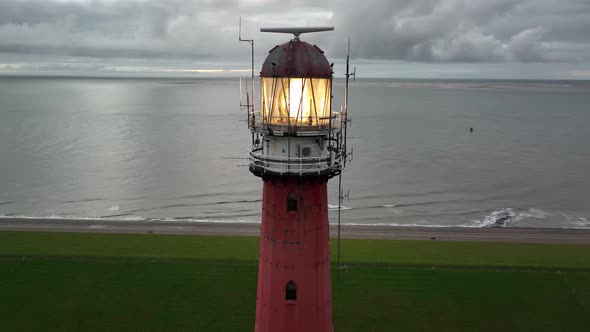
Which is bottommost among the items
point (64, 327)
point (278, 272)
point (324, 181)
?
point (64, 327)

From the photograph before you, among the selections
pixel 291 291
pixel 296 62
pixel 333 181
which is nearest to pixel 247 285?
pixel 291 291

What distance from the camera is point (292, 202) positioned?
1087 centimetres

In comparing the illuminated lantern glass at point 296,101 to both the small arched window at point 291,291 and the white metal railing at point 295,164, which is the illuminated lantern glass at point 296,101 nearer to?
the white metal railing at point 295,164

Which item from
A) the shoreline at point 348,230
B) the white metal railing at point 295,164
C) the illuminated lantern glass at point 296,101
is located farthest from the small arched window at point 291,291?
the shoreline at point 348,230

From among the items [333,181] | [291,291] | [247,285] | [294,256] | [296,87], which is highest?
[296,87]

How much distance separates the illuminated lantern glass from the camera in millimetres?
10516

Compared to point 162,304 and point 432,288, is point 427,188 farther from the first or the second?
point 162,304

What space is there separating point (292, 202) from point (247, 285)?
71.4 feet

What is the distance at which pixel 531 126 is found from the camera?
131 meters

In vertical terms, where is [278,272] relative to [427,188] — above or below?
above

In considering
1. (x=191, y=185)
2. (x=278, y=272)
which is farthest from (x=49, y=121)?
(x=278, y=272)

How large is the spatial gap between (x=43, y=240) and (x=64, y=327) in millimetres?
17133

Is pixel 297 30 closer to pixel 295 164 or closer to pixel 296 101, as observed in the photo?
pixel 296 101

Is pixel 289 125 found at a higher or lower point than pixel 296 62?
lower
